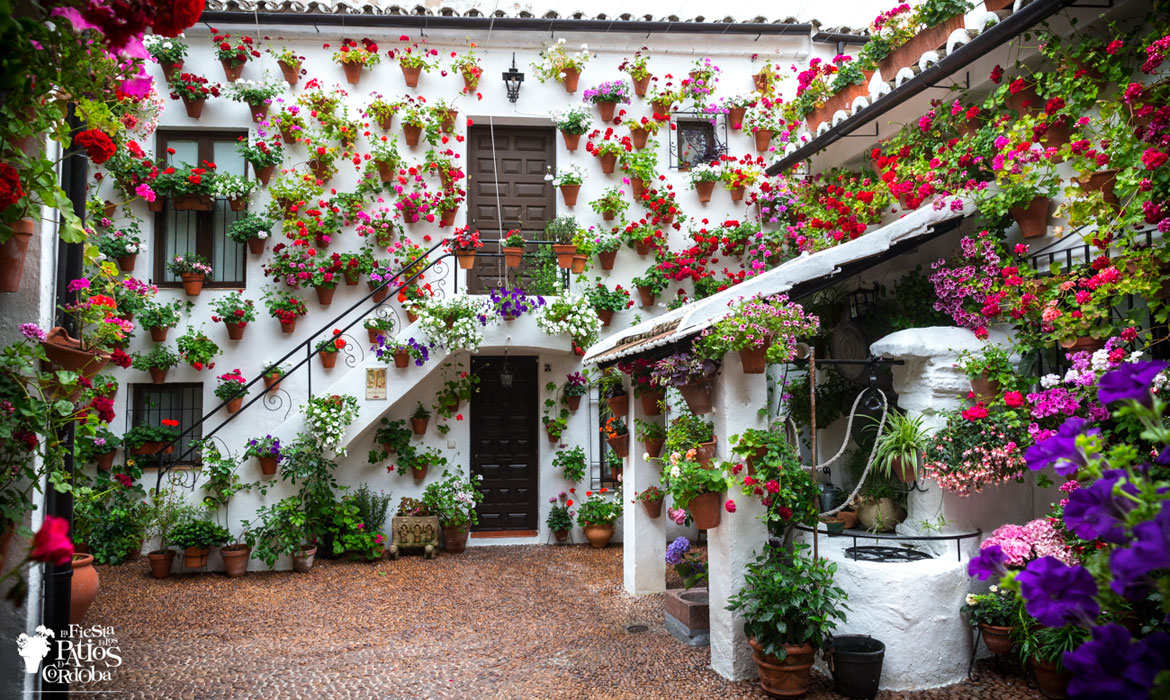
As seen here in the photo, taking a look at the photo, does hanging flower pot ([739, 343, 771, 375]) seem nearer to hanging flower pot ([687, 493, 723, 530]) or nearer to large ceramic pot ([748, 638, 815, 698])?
hanging flower pot ([687, 493, 723, 530])

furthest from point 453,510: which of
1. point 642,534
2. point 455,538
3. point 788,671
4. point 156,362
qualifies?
point 788,671

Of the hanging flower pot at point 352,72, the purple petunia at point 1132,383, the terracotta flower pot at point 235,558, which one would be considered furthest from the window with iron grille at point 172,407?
Result: the purple petunia at point 1132,383

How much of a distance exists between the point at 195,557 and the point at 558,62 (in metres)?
7.71

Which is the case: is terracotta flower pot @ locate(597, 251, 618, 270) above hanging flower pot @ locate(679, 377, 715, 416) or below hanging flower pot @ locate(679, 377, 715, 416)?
above

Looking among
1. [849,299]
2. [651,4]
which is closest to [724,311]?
[849,299]

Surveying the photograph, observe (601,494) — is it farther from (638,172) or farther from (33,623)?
(33,623)

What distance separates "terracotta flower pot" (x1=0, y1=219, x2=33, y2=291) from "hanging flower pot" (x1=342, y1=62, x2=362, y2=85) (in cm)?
767

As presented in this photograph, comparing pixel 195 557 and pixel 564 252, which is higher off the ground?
pixel 564 252

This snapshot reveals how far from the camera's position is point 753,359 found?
5.23 meters

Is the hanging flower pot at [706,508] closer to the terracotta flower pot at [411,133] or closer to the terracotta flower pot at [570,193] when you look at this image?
the terracotta flower pot at [570,193]

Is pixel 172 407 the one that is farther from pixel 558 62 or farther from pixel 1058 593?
pixel 1058 593

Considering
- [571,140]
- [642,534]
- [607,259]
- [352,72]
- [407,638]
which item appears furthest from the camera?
[571,140]

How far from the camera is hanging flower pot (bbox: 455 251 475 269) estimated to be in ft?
30.8

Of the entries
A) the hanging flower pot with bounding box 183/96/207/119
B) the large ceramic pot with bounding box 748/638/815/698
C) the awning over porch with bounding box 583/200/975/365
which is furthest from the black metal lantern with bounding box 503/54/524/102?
the large ceramic pot with bounding box 748/638/815/698
